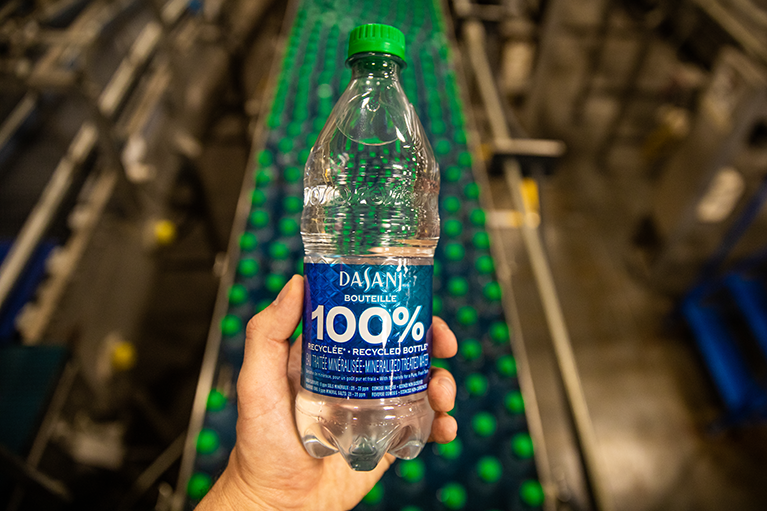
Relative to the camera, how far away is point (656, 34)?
16.0ft

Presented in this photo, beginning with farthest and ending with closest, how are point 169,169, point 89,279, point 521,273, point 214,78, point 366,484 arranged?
point 521,273
point 214,78
point 169,169
point 89,279
point 366,484

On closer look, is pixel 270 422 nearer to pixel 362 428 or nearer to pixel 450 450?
pixel 362 428

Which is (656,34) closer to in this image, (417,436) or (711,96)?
(711,96)

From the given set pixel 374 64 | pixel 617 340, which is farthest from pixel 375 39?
pixel 617 340

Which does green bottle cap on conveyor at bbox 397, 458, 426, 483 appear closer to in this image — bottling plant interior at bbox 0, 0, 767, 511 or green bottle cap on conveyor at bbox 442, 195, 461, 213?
bottling plant interior at bbox 0, 0, 767, 511

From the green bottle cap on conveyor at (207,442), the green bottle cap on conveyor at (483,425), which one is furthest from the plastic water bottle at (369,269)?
the green bottle cap on conveyor at (207,442)

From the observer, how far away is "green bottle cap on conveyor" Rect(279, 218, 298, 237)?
180cm

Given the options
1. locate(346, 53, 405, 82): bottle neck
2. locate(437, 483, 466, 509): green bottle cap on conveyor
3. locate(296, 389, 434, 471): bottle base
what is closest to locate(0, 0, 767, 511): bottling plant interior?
locate(437, 483, 466, 509): green bottle cap on conveyor

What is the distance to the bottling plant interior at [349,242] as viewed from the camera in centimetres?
152

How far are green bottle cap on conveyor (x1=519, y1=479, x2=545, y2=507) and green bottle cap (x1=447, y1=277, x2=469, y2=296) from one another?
71 centimetres

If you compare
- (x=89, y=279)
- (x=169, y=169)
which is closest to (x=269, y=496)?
(x=89, y=279)

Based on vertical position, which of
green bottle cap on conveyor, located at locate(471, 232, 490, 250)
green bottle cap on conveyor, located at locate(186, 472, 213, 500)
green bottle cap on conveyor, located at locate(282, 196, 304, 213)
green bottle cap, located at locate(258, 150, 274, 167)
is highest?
green bottle cap, located at locate(258, 150, 274, 167)

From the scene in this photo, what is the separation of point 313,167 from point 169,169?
7.65 ft

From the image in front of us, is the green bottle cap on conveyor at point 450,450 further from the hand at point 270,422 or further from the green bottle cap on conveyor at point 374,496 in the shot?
the hand at point 270,422
